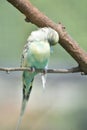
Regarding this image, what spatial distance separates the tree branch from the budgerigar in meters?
0.02

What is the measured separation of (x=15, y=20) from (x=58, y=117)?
52 centimetres

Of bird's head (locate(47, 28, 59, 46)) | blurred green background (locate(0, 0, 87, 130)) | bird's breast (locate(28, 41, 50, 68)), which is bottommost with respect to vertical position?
blurred green background (locate(0, 0, 87, 130))

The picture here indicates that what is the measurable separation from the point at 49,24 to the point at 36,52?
0.07 m

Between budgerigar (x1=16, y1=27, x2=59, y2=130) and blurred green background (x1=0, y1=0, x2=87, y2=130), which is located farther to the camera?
blurred green background (x1=0, y1=0, x2=87, y2=130)

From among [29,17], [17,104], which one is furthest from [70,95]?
[29,17]

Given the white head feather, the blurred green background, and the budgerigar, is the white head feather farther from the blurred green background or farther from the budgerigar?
the blurred green background

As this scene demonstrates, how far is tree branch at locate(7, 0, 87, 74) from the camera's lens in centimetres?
101

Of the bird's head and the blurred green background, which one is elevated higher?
the bird's head

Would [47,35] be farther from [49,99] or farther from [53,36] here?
[49,99]

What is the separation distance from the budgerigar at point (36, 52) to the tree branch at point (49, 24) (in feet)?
0.07

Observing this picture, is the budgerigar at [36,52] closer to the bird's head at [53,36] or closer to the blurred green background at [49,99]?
the bird's head at [53,36]

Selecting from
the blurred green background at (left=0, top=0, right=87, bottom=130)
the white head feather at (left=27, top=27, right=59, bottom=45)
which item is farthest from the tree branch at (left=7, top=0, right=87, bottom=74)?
the blurred green background at (left=0, top=0, right=87, bottom=130)

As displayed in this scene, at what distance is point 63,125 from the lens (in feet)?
7.98

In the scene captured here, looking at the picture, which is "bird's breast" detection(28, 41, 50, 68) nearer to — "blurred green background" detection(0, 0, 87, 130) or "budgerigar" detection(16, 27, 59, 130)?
"budgerigar" detection(16, 27, 59, 130)
